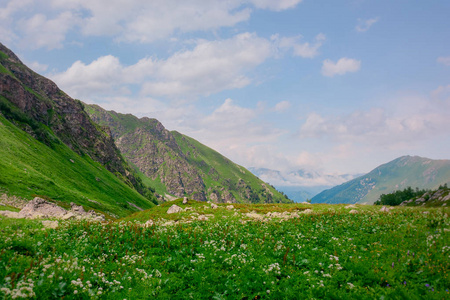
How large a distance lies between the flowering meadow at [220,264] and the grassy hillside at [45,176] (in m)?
→ 57.5

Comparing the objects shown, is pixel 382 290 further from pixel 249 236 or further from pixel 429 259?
pixel 249 236

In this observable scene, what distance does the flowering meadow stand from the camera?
382 inches

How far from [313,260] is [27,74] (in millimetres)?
265968

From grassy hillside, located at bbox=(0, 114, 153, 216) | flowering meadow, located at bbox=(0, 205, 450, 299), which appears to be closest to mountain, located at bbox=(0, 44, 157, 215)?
grassy hillside, located at bbox=(0, 114, 153, 216)

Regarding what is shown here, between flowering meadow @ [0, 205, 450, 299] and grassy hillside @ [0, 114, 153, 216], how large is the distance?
57.5 m

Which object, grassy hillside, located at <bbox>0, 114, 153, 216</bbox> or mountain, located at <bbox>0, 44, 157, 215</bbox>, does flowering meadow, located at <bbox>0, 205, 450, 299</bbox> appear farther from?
mountain, located at <bbox>0, 44, 157, 215</bbox>

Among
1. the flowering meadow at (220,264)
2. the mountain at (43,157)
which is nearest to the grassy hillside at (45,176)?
the mountain at (43,157)

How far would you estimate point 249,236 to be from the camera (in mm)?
18344

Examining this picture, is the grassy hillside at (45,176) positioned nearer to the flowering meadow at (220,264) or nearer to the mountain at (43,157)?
the mountain at (43,157)

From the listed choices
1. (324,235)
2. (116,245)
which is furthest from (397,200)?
(116,245)

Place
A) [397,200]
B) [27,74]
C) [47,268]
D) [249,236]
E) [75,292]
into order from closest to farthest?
[75,292] < [47,268] < [249,236] < [397,200] < [27,74]

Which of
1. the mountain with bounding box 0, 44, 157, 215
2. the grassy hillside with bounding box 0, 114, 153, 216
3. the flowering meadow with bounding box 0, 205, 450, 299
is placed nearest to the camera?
the flowering meadow with bounding box 0, 205, 450, 299

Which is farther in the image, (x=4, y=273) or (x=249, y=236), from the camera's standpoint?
(x=249, y=236)

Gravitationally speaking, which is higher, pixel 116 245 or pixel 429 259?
pixel 429 259
